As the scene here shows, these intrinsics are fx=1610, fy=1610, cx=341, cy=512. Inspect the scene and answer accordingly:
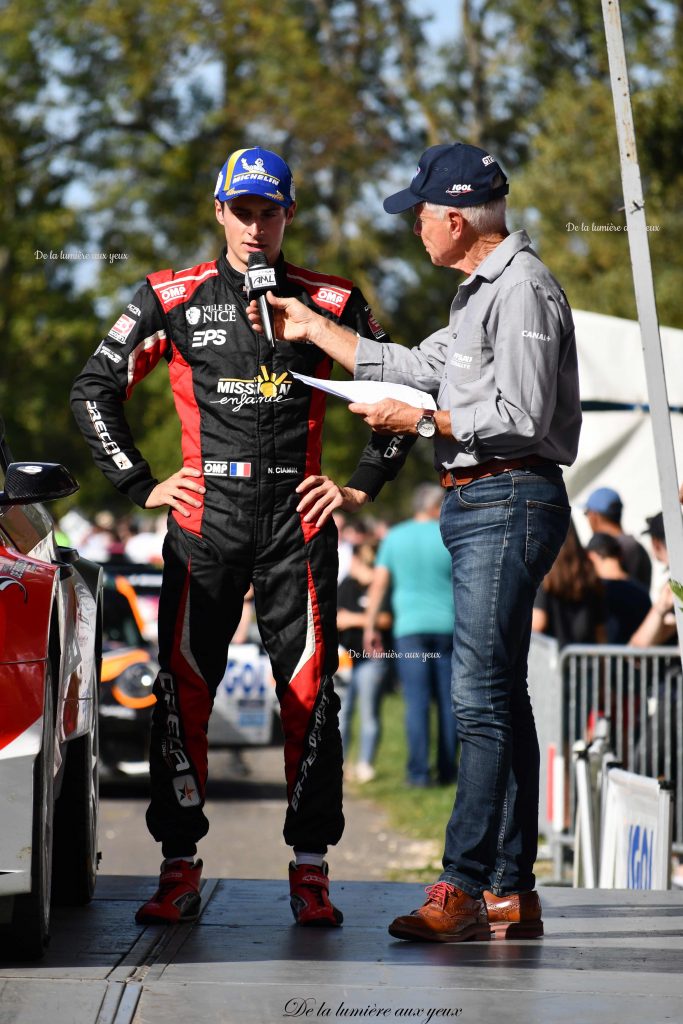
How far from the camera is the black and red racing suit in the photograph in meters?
4.80

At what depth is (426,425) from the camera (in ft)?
14.6

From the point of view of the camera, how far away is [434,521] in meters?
12.5

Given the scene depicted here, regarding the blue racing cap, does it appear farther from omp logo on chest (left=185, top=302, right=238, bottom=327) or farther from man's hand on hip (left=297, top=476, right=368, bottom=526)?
omp logo on chest (left=185, top=302, right=238, bottom=327)

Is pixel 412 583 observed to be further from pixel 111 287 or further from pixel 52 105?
pixel 52 105

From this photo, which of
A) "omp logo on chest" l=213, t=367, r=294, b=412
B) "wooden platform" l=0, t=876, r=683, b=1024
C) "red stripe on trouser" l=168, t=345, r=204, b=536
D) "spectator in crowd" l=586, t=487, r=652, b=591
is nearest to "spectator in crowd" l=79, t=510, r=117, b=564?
"spectator in crowd" l=586, t=487, r=652, b=591

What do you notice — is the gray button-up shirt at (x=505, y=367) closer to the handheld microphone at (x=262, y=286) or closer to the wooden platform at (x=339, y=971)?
the handheld microphone at (x=262, y=286)

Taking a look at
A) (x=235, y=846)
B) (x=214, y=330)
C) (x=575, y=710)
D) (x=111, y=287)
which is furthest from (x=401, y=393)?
(x=111, y=287)

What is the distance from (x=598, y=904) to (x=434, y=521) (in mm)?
7511

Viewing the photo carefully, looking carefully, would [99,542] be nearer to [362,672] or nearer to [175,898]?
[362,672]

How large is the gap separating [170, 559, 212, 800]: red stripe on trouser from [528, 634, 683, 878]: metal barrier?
3.66 m

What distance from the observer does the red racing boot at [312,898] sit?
4.66 m

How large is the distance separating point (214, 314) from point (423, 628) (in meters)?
7.61

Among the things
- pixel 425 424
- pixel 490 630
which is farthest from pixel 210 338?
pixel 490 630

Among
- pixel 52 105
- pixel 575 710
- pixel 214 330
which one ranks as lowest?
pixel 575 710
